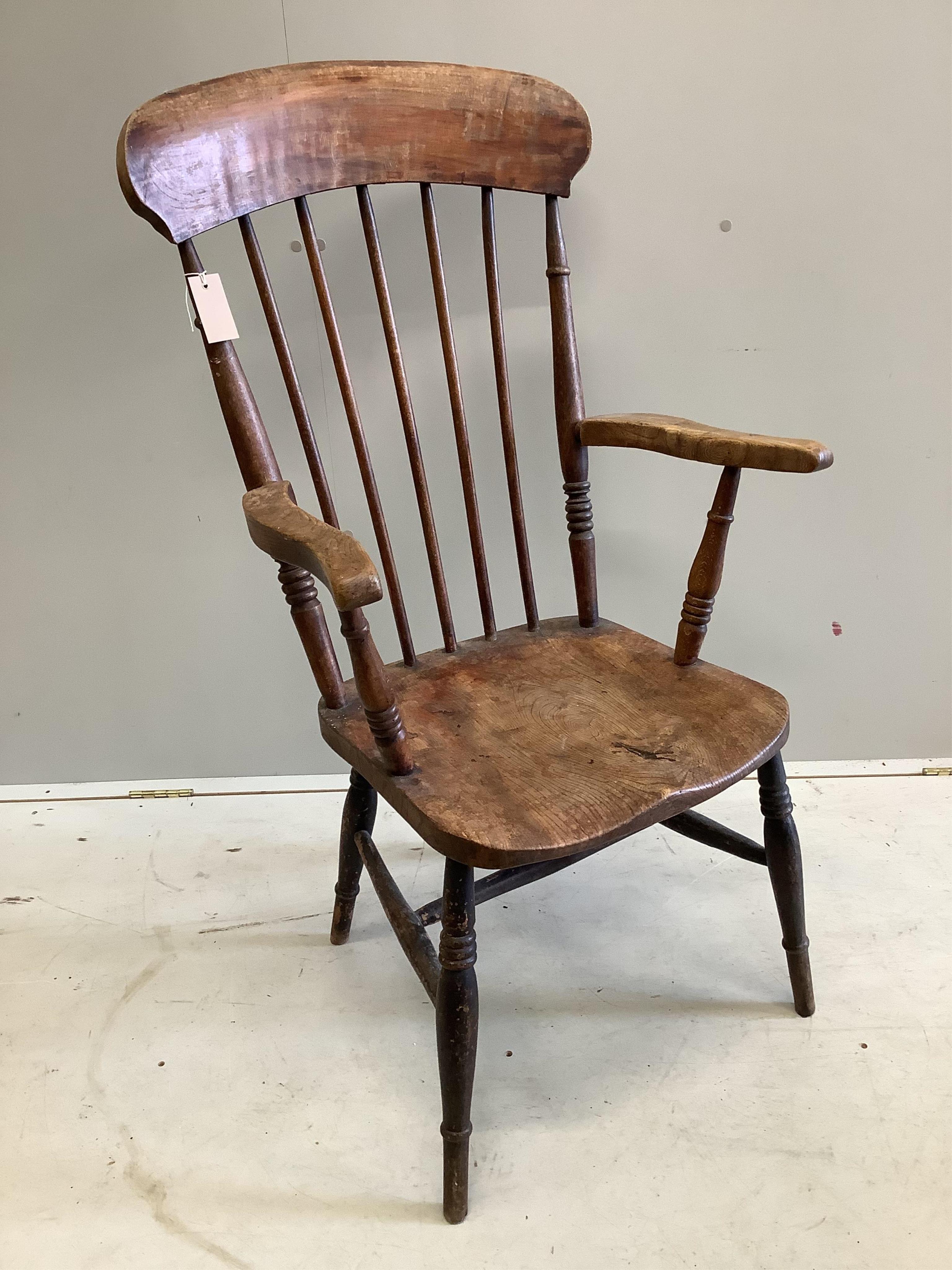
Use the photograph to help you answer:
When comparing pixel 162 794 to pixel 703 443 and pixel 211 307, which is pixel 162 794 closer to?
pixel 211 307

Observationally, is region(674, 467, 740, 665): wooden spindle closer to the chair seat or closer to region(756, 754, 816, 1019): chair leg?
the chair seat

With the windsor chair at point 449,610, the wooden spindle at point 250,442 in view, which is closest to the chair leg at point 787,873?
the windsor chair at point 449,610

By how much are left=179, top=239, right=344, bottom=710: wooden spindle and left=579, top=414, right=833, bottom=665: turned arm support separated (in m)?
0.40

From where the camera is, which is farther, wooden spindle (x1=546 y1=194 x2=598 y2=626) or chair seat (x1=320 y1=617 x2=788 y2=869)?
wooden spindle (x1=546 y1=194 x2=598 y2=626)

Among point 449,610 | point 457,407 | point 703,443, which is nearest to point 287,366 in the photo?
point 457,407

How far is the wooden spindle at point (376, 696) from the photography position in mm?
775

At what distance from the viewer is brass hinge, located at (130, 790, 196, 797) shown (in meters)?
1.64

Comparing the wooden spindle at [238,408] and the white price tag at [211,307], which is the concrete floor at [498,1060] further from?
the white price tag at [211,307]

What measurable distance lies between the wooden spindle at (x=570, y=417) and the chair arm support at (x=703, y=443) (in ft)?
0.08

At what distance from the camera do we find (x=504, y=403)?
1.13m

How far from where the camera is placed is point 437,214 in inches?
51.5

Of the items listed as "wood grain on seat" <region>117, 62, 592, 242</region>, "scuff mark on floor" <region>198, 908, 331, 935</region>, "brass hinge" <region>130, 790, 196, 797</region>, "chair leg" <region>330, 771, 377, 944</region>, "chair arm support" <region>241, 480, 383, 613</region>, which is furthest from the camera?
"brass hinge" <region>130, 790, 196, 797</region>

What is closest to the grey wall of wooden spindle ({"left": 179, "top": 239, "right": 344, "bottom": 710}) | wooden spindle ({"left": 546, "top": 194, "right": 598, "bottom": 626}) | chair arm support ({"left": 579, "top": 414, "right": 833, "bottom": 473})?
wooden spindle ({"left": 546, "top": 194, "right": 598, "bottom": 626})

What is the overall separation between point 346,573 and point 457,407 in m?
0.48
